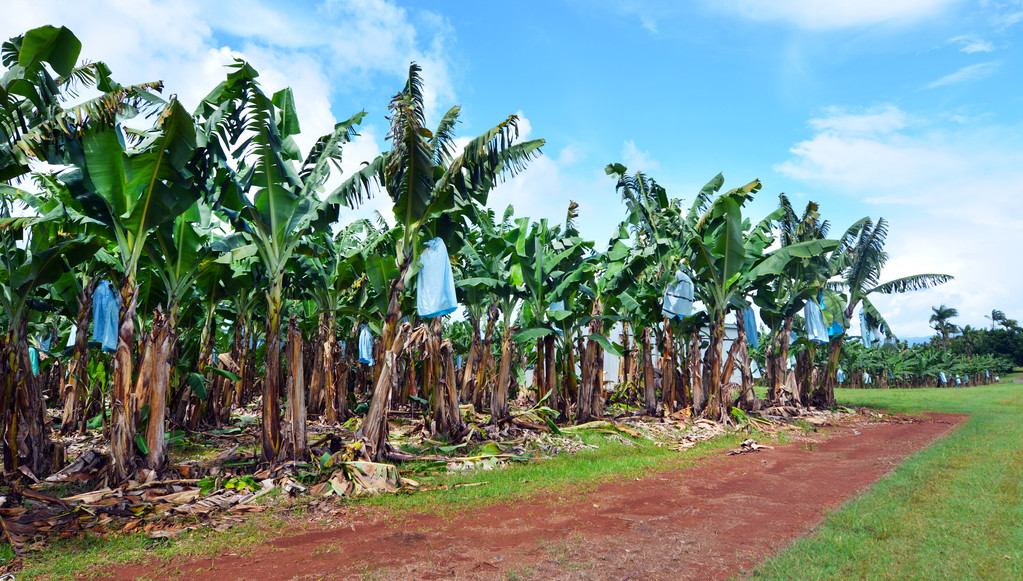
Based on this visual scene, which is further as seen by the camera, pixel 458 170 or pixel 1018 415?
pixel 1018 415

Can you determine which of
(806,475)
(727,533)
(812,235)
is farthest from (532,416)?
(812,235)

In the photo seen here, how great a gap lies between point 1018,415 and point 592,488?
16.5 metres

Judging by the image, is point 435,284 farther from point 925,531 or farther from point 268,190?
point 925,531

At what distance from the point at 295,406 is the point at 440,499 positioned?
8.61ft

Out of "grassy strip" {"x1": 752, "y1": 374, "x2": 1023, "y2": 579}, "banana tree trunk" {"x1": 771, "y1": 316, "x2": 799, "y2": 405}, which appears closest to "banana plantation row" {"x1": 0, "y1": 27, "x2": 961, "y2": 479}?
"banana tree trunk" {"x1": 771, "y1": 316, "x2": 799, "y2": 405}

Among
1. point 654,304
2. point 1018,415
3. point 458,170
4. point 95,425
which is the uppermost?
point 458,170

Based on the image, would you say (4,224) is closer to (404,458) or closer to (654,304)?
(404,458)

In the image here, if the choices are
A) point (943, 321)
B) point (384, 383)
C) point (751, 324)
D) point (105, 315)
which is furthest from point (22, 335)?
point (943, 321)

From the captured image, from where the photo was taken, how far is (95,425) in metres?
10.2

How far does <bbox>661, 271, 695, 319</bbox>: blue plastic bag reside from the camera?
544 inches

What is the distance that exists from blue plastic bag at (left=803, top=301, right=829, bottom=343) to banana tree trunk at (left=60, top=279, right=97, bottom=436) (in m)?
17.7

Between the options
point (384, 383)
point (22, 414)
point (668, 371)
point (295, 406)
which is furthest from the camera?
point (668, 371)

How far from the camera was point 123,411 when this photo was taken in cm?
673

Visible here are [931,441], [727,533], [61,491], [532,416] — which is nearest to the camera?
[727,533]
